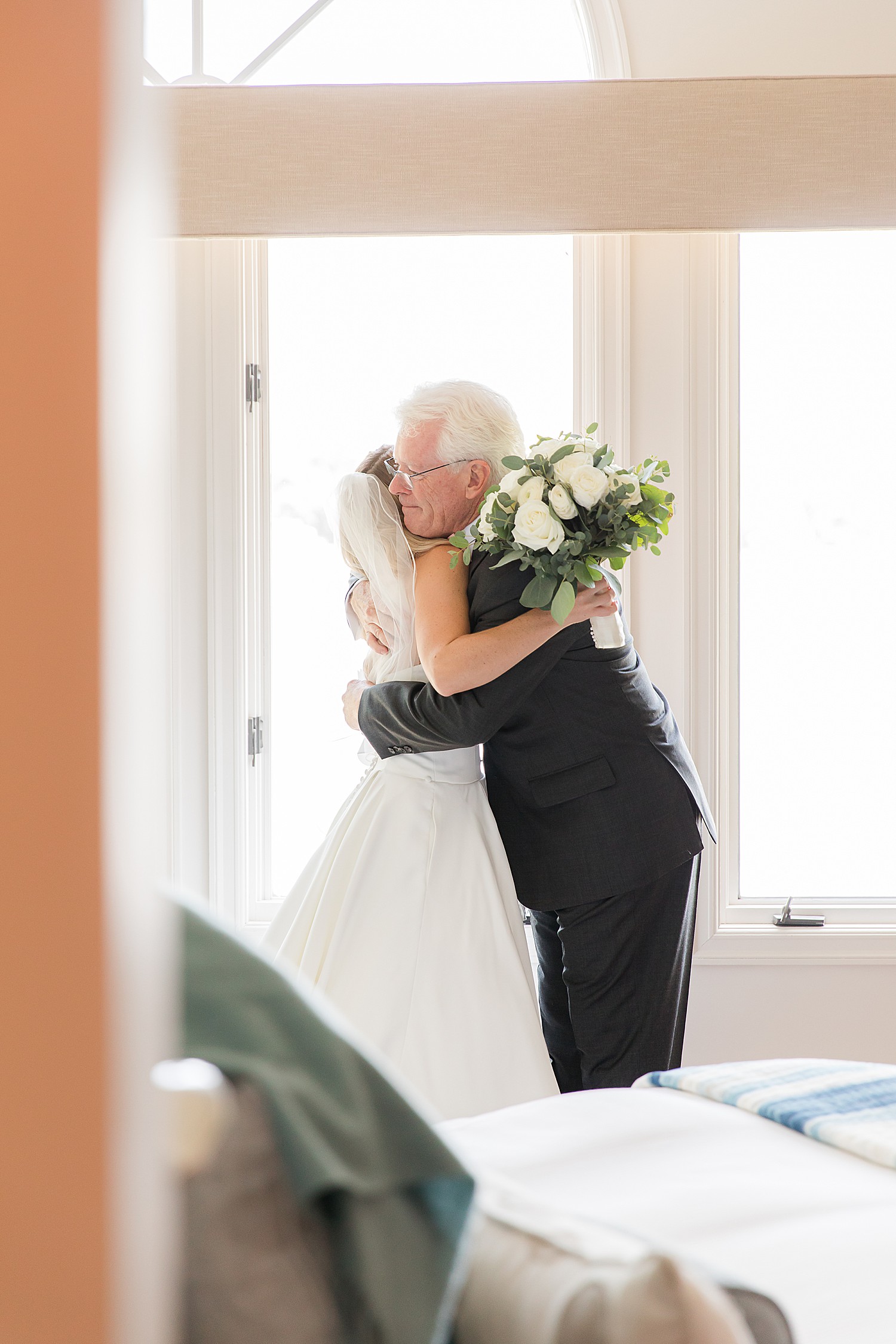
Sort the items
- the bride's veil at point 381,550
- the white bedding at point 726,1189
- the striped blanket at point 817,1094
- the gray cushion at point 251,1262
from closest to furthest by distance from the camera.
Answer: the gray cushion at point 251,1262, the white bedding at point 726,1189, the striped blanket at point 817,1094, the bride's veil at point 381,550

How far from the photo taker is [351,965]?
2.14m

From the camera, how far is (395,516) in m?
2.22

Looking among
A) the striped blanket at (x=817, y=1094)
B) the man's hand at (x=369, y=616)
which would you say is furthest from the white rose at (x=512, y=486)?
the striped blanket at (x=817, y=1094)

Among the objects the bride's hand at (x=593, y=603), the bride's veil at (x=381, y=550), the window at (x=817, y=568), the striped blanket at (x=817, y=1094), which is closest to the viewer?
the striped blanket at (x=817, y=1094)

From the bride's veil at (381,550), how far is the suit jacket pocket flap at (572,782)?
1.09 ft

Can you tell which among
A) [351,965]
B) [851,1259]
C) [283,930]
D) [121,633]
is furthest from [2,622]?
[283,930]

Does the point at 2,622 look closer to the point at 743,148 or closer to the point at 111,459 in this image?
the point at 111,459

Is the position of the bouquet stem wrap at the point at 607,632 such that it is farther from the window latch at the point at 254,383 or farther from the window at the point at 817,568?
the window latch at the point at 254,383

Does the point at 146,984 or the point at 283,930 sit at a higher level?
the point at 146,984

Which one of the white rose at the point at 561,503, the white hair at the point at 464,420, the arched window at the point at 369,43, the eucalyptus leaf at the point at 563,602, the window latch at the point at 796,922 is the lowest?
the window latch at the point at 796,922

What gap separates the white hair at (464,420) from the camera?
2195 millimetres

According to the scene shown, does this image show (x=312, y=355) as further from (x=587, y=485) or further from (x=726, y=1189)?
(x=726, y=1189)

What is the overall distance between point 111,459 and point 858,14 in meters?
3.37

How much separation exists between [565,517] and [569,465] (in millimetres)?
101
